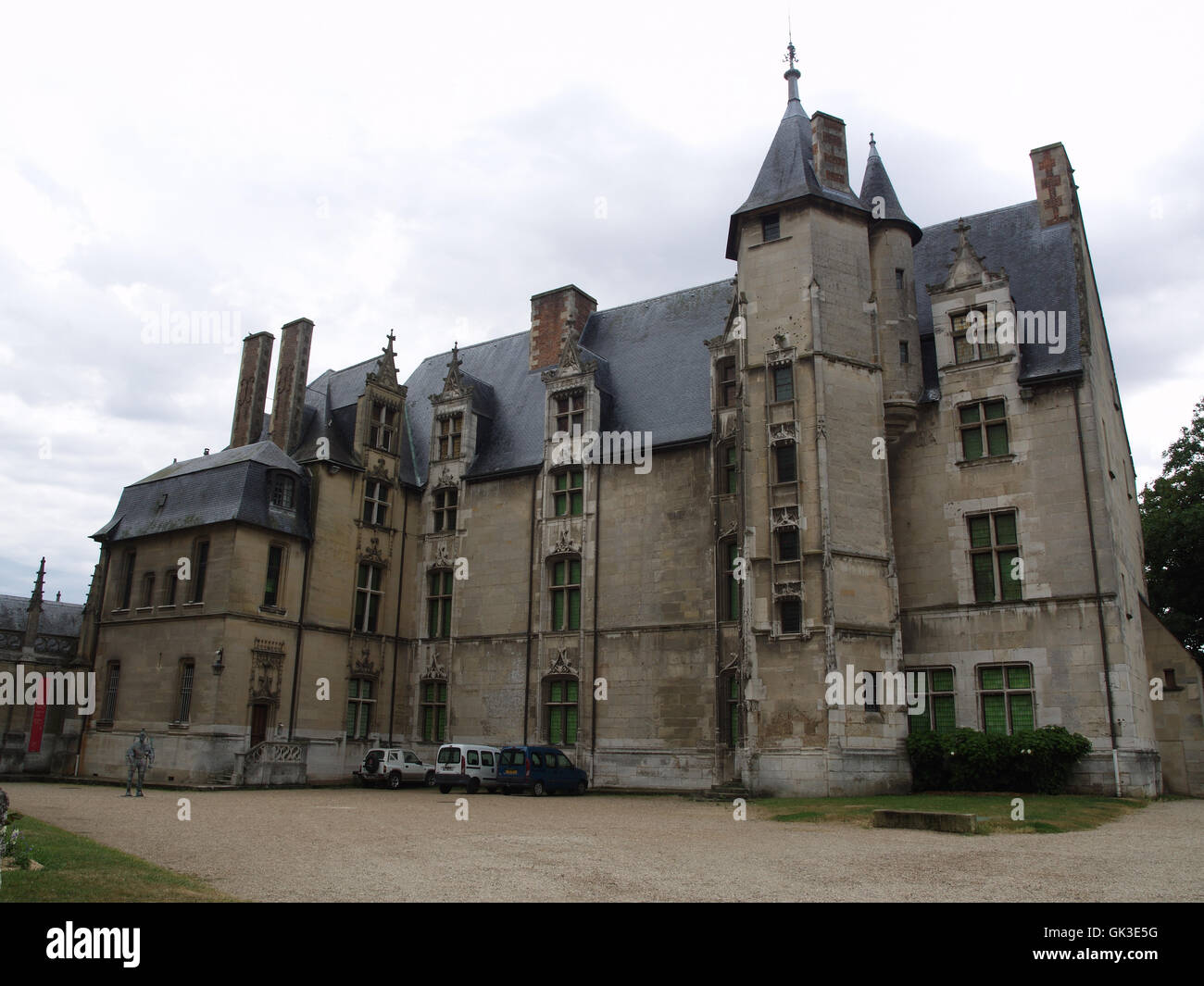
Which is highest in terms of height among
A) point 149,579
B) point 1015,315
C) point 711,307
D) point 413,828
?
point 711,307

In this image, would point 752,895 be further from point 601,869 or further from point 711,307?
point 711,307

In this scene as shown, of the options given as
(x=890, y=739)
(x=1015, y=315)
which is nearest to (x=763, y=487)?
(x=890, y=739)

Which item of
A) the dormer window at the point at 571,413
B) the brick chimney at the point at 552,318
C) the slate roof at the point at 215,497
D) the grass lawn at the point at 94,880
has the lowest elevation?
the grass lawn at the point at 94,880

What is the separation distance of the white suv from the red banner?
460 inches

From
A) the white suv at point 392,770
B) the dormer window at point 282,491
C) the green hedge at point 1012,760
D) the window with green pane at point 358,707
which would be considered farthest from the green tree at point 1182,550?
the dormer window at point 282,491

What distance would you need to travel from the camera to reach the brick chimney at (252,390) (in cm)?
3497

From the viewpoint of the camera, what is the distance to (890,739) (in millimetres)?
23266

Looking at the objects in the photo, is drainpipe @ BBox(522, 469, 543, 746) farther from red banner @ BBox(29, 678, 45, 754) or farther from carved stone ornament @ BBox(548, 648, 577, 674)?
red banner @ BBox(29, 678, 45, 754)

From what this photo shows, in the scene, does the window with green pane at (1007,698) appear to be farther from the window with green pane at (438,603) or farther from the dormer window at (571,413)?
the window with green pane at (438,603)

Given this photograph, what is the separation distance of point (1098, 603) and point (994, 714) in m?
3.86

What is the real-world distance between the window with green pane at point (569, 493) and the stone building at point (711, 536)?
0.10 metres

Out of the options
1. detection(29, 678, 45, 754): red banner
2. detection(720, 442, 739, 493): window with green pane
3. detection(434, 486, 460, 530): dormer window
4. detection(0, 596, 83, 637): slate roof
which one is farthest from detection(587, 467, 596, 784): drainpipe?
detection(0, 596, 83, 637): slate roof
